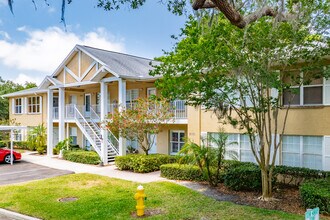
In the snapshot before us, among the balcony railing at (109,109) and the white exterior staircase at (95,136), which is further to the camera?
the white exterior staircase at (95,136)

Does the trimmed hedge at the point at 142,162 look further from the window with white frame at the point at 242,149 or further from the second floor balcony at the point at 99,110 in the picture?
the window with white frame at the point at 242,149

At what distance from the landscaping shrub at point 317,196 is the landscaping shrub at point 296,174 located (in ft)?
7.31

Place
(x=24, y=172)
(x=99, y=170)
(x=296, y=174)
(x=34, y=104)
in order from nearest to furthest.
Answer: (x=296, y=174) < (x=24, y=172) < (x=99, y=170) < (x=34, y=104)

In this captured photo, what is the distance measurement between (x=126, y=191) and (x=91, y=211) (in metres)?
2.66

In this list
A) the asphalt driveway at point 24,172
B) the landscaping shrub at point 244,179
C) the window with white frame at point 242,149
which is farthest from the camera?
the asphalt driveway at point 24,172

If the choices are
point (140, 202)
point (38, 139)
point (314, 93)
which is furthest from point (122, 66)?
point (140, 202)

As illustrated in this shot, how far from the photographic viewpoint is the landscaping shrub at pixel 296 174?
1202 centimetres

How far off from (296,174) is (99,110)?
17.8 metres

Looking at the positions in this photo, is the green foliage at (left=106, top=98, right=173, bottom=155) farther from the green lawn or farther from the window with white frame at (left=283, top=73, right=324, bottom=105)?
the window with white frame at (left=283, top=73, right=324, bottom=105)

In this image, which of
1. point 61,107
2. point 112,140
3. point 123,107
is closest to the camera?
point 123,107

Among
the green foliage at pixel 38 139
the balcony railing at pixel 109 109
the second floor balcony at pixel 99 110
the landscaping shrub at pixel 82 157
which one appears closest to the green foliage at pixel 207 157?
the second floor balcony at pixel 99 110

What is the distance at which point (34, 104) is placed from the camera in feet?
104

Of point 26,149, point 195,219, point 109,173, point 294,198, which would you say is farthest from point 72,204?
point 26,149

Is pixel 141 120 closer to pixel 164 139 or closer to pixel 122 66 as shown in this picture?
pixel 164 139
